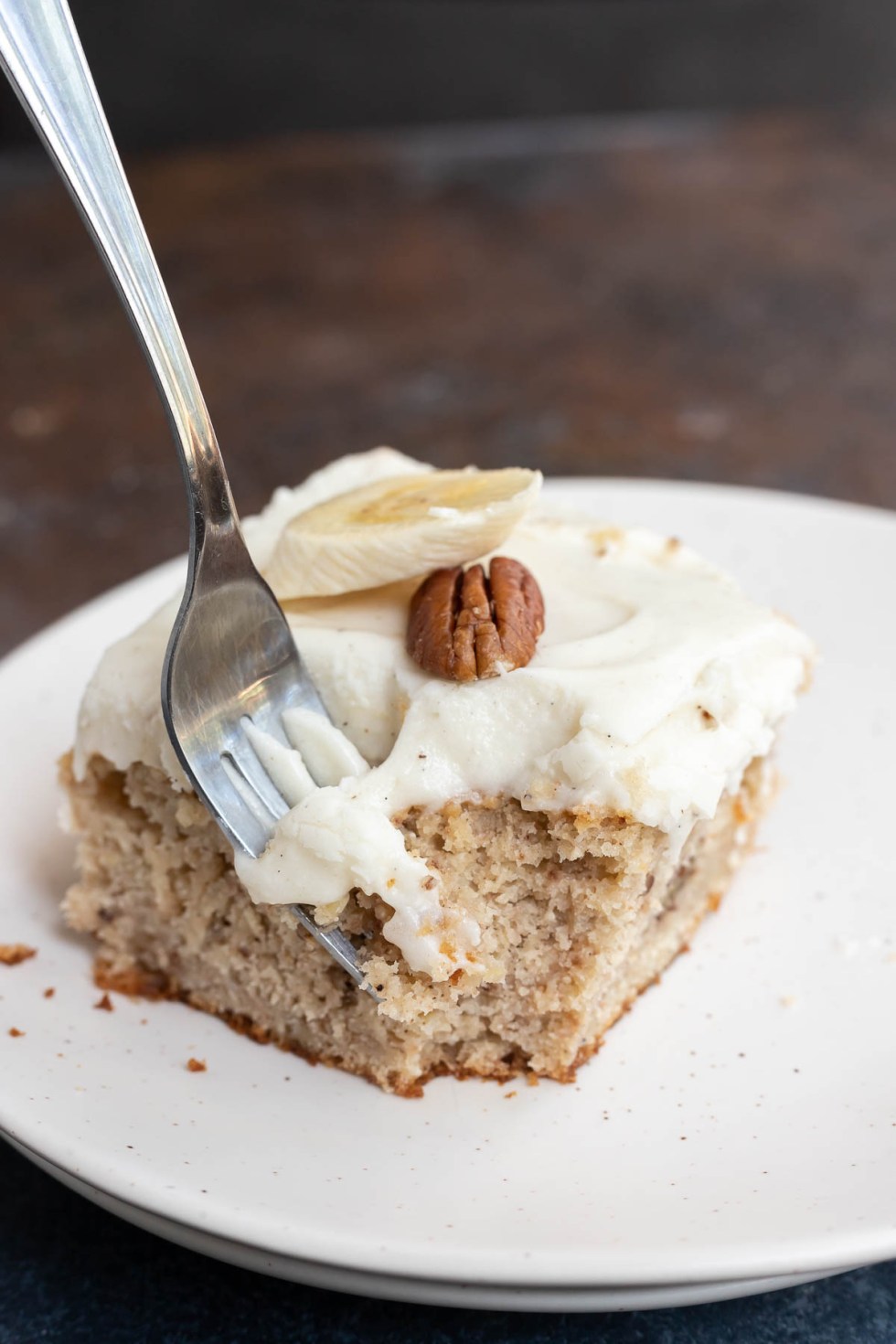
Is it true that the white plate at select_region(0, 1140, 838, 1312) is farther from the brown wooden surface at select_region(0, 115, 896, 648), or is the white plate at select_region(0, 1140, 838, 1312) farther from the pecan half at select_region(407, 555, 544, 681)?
the brown wooden surface at select_region(0, 115, 896, 648)

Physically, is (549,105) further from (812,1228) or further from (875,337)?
(812,1228)

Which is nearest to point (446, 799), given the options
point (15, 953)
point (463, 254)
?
point (15, 953)

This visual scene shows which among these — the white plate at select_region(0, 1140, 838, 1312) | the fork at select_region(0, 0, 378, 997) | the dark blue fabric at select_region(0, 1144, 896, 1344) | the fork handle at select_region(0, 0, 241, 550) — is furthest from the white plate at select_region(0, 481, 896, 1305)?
the fork handle at select_region(0, 0, 241, 550)

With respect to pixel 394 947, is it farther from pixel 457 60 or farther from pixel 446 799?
pixel 457 60

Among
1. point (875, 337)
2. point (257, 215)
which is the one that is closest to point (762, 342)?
point (875, 337)

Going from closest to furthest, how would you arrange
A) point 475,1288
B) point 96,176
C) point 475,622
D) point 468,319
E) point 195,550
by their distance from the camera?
point 475,1288 → point 96,176 → point 195,550 → point 475,622 → point 468,319

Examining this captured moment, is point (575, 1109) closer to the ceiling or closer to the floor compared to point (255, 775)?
closer to the floor

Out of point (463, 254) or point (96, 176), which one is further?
point (463, 254)

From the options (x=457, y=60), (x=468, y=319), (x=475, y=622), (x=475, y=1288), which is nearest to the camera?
(x=475, y=1288)
